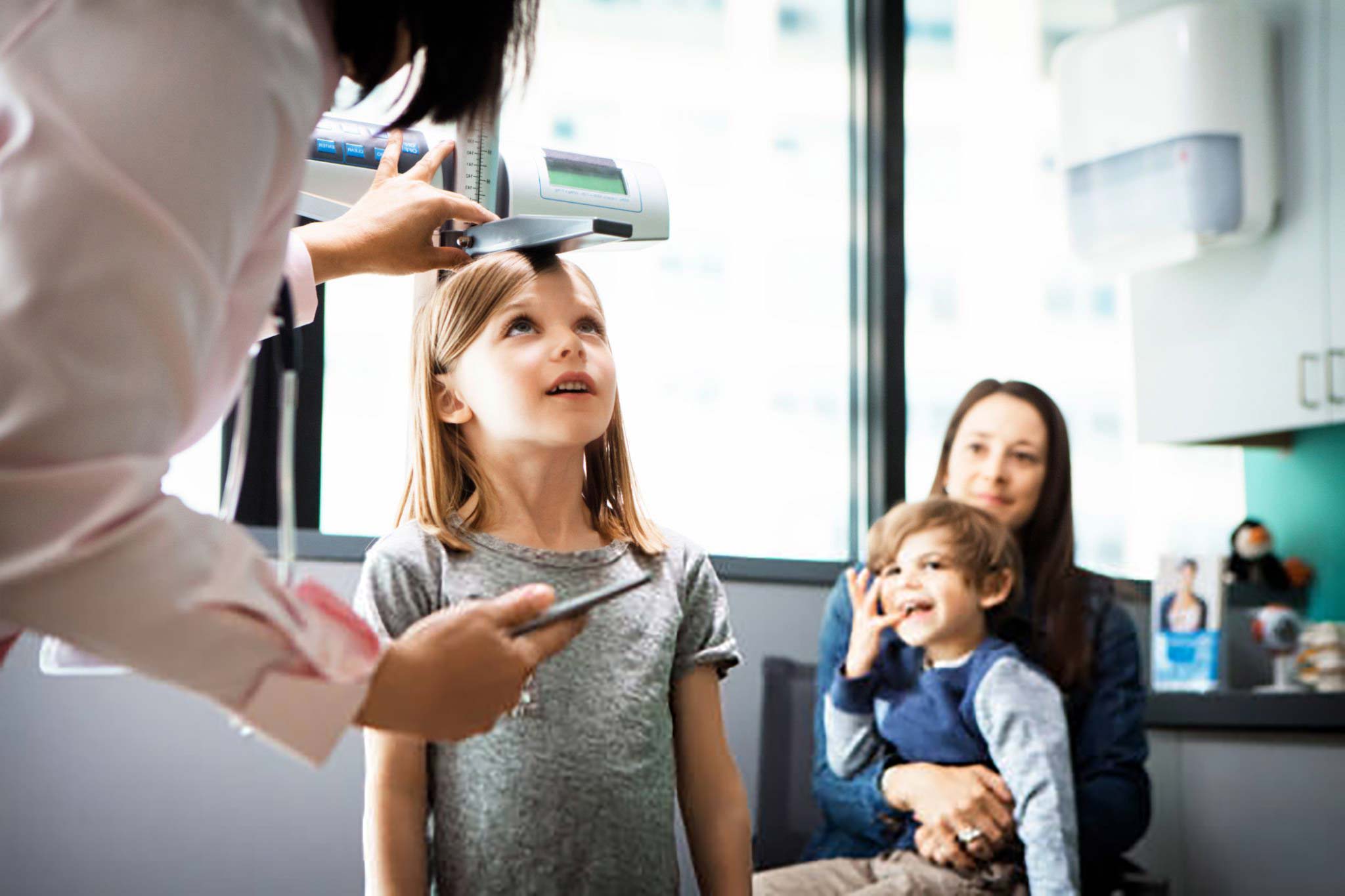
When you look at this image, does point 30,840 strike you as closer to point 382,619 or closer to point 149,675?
point 382,619

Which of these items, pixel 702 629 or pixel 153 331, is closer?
pixel 153 331

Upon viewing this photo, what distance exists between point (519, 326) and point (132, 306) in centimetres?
92

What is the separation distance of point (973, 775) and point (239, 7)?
1.59 m

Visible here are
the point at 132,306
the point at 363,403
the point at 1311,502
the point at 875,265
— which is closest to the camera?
the point at 132,306

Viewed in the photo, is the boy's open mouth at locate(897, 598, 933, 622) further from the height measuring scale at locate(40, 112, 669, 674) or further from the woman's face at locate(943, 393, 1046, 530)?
the height measuring scale at locate(40, 112, 669, 674)

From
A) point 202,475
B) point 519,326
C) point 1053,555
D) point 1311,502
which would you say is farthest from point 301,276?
point 1311,502

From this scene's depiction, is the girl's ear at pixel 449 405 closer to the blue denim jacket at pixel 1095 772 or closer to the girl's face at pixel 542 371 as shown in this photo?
the girl's face at pixel 542 371

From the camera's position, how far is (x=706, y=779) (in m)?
1.56

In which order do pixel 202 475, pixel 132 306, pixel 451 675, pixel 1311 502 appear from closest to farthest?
pixel 132 306
pixel 451 675
pixel 202 475
pixel 1311 502

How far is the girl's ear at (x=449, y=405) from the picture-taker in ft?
5.30

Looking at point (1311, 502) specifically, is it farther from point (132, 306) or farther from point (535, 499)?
point (132, 306)

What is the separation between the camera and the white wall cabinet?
9.95 ft

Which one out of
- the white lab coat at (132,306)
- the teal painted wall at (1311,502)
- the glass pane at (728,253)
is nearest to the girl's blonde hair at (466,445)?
the white lab coat at (132,306)

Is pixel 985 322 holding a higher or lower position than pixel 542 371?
higher
